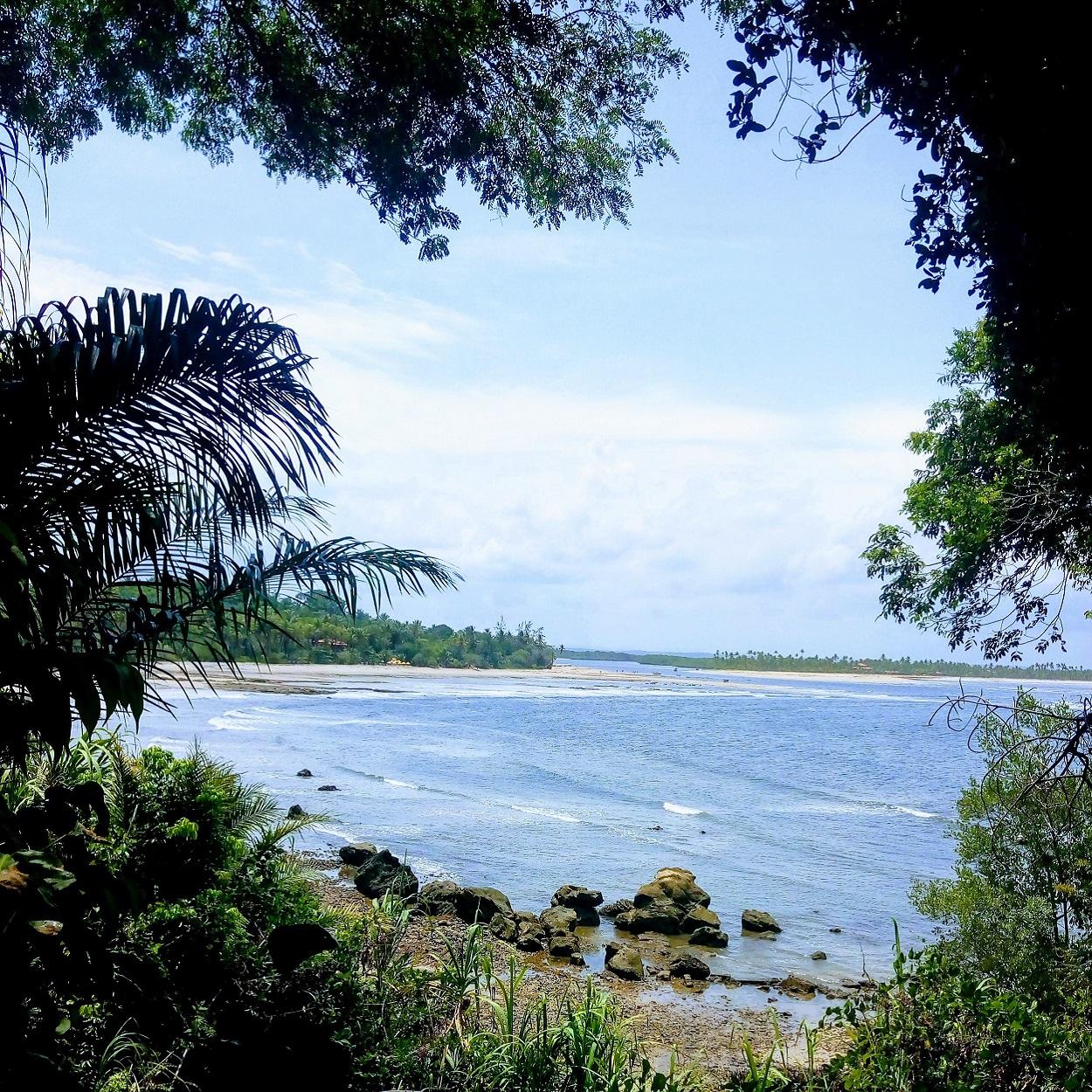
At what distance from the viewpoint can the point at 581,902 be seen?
47.3 feet

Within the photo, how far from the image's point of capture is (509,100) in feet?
20.2

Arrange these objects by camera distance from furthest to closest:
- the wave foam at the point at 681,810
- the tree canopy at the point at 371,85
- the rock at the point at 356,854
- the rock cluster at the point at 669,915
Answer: the wave foam at the point at 681,810 → the rock at the point at 356,854 → the rock cluster at the point at 669,915 → the tree canopy at the point at 371,85

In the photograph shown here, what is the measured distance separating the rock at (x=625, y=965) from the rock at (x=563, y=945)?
0.49 m

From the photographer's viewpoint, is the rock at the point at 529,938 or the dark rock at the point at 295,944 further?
the rock at the point at 529,938

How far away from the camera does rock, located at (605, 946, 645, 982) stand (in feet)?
38.0

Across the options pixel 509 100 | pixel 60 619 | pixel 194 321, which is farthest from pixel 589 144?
→ pixel 60 619

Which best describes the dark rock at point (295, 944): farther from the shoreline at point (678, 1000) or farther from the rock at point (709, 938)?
the rock at point (709, 938)

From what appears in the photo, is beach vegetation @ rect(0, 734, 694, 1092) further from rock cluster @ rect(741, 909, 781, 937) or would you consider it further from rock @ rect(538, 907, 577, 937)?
rock cluster @ rect(741, 909, 781, 937)

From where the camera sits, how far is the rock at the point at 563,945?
12188 millimetres

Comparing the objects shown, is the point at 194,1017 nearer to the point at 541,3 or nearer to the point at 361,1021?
the point at 361,1021

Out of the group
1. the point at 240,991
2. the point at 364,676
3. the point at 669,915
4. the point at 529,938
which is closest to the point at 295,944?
the point at 240,991

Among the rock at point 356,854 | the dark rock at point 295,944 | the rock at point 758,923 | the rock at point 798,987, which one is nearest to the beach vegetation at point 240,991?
the dark rock at point 295,944

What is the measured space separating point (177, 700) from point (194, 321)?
36464 millimetres

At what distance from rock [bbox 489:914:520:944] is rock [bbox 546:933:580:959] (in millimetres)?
458
